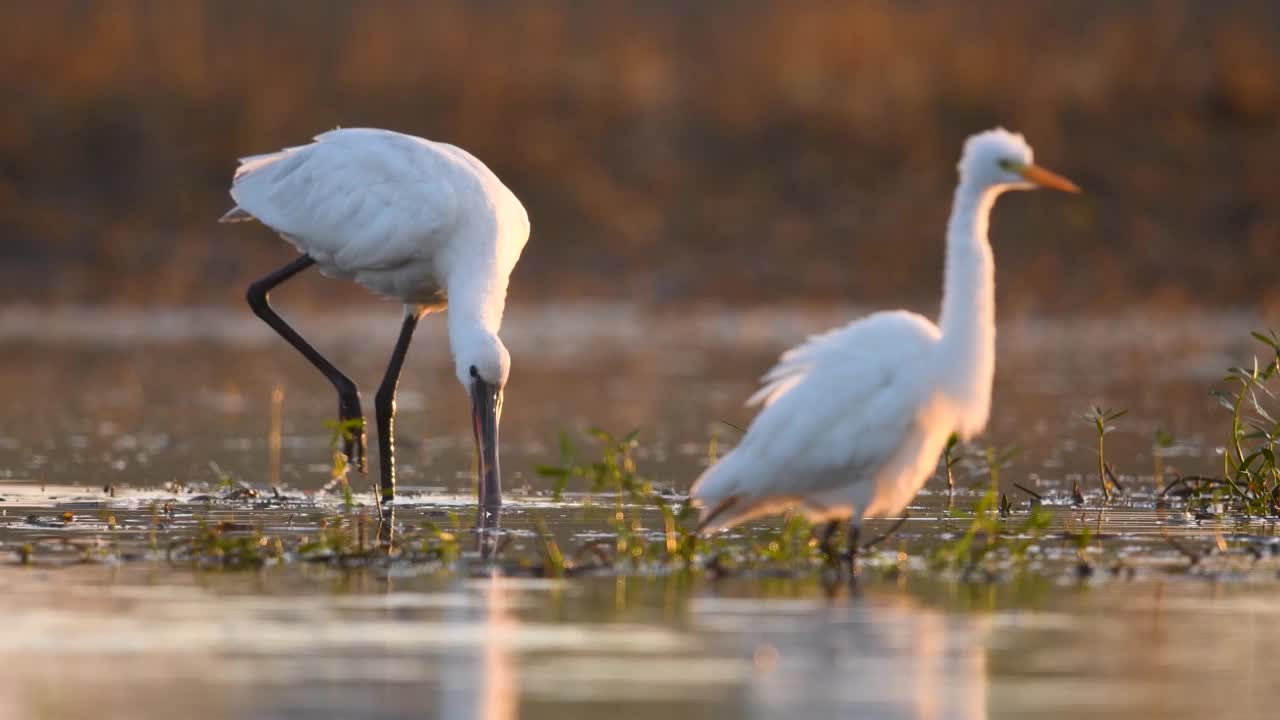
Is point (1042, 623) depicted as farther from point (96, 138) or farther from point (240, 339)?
point (96, 138)

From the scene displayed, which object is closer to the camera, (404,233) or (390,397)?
(404,233)

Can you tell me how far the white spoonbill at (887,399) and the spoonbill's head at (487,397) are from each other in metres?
1.84

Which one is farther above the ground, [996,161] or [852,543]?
[996,161]

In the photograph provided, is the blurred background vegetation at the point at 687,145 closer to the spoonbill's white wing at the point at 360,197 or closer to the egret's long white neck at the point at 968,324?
the spoonbill's white wing at the point at 360,197

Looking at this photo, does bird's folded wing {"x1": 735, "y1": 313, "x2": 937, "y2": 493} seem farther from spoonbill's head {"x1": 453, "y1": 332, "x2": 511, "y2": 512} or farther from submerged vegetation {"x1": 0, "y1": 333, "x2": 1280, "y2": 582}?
spoonbill's head {"x1": 453, "y1": 332, "x2": 511, "y2": 512}

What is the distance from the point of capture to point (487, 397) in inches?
386

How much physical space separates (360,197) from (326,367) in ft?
2.93

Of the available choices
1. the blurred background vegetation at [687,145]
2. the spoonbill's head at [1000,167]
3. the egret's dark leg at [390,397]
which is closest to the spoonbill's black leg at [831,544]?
the spoonbill's head at [1000,167]

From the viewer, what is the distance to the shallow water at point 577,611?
5.69 meters

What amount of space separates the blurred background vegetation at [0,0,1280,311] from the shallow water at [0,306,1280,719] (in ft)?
33.8

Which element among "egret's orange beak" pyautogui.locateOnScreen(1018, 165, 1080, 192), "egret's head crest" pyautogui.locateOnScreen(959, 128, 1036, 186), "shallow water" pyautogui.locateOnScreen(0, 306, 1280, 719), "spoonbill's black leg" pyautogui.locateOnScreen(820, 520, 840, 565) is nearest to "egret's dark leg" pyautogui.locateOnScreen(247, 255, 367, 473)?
"shallow water" pyautogui.locateOnScreen(0, 306, 1280, 719)

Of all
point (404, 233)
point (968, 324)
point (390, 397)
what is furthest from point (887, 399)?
point (390, 397)

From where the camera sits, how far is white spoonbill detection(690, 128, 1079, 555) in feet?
25.4

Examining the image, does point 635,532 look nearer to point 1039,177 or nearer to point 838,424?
point 838,424
